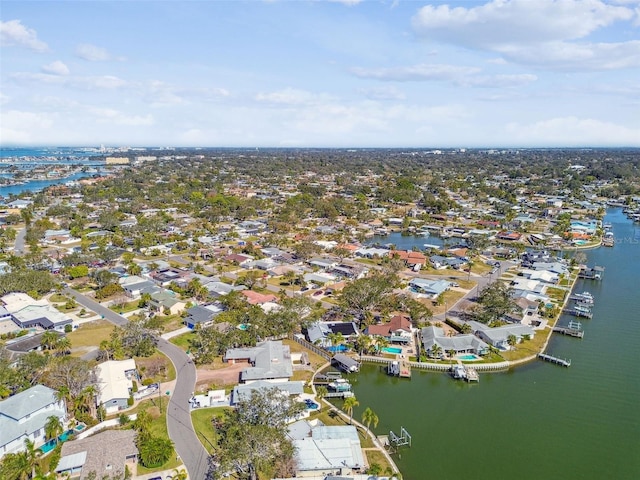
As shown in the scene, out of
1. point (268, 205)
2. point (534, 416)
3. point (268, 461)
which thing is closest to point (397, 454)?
point (268, 461)

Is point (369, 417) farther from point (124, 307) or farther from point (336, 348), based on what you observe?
point (124, 307)

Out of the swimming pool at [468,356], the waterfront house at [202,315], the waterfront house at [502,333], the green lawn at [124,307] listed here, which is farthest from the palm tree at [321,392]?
the green lawn at [124,307]

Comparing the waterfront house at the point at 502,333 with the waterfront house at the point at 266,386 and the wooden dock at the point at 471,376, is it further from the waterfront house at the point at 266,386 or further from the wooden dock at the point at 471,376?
the waterfront house at the point at 266,386

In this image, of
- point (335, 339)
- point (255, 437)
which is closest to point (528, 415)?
point (335, 339)

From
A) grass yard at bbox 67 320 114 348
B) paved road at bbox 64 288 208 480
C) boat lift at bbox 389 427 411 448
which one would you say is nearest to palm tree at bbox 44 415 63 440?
paved road at bbox 64 288 208 480

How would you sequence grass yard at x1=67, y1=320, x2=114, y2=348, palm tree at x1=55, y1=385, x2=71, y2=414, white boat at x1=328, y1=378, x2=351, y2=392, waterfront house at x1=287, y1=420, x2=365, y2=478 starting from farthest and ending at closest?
grass yard at x1=67, y1=320, x2=114, y2=348 → white boat at x1=328, y1=378, x2=351, y2=392 → palm tree at x1=55, y1=385, x2=71, y2=414 → waterfront house at x1=287, y1=420, x2=365, y2=478

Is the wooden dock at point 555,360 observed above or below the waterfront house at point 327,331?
below

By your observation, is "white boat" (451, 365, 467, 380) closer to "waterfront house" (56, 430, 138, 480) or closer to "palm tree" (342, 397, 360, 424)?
"palm tree" (342, 397, 360, 424)
